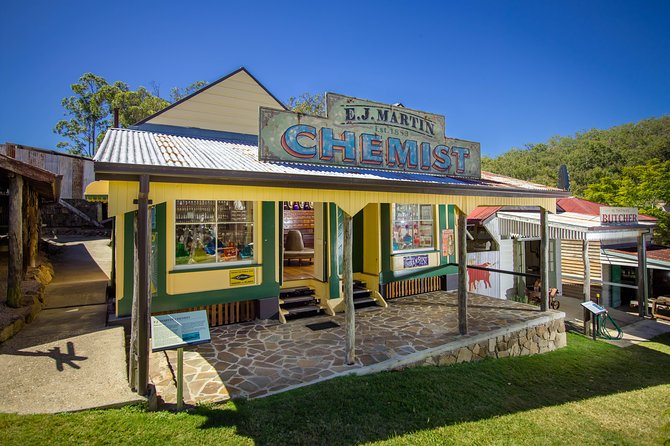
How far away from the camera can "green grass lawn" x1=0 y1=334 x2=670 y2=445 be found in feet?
11.9

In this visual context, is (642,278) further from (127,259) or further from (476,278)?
(127,259)

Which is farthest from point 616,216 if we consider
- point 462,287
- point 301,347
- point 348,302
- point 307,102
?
point 307,102

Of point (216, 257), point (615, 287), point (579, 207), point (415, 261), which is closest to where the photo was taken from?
point (216, 257)

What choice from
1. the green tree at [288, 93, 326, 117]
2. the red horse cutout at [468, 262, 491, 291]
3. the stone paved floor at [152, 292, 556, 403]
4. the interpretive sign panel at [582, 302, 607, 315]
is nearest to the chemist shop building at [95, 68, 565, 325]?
the stone paved floor at [152, 292, 556, 403]

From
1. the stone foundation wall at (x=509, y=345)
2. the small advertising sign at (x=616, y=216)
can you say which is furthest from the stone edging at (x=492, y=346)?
the small advertising sign at (x=616, y=216)

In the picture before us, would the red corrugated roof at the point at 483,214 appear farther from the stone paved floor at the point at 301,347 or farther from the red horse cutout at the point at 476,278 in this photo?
the stone paved floor at the point at 301,347

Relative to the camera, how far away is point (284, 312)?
8023 mm

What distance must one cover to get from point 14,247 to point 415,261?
945 cm

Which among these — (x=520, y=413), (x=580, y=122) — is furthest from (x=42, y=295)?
(x=580, y=122)

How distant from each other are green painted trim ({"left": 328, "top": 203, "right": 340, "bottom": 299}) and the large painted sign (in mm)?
2015

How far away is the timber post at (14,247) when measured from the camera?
6.84 m

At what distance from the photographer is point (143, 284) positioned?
421cm

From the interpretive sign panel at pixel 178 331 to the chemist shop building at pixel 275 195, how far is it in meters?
0.83

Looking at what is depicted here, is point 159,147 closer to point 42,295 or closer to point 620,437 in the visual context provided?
point 42,295
